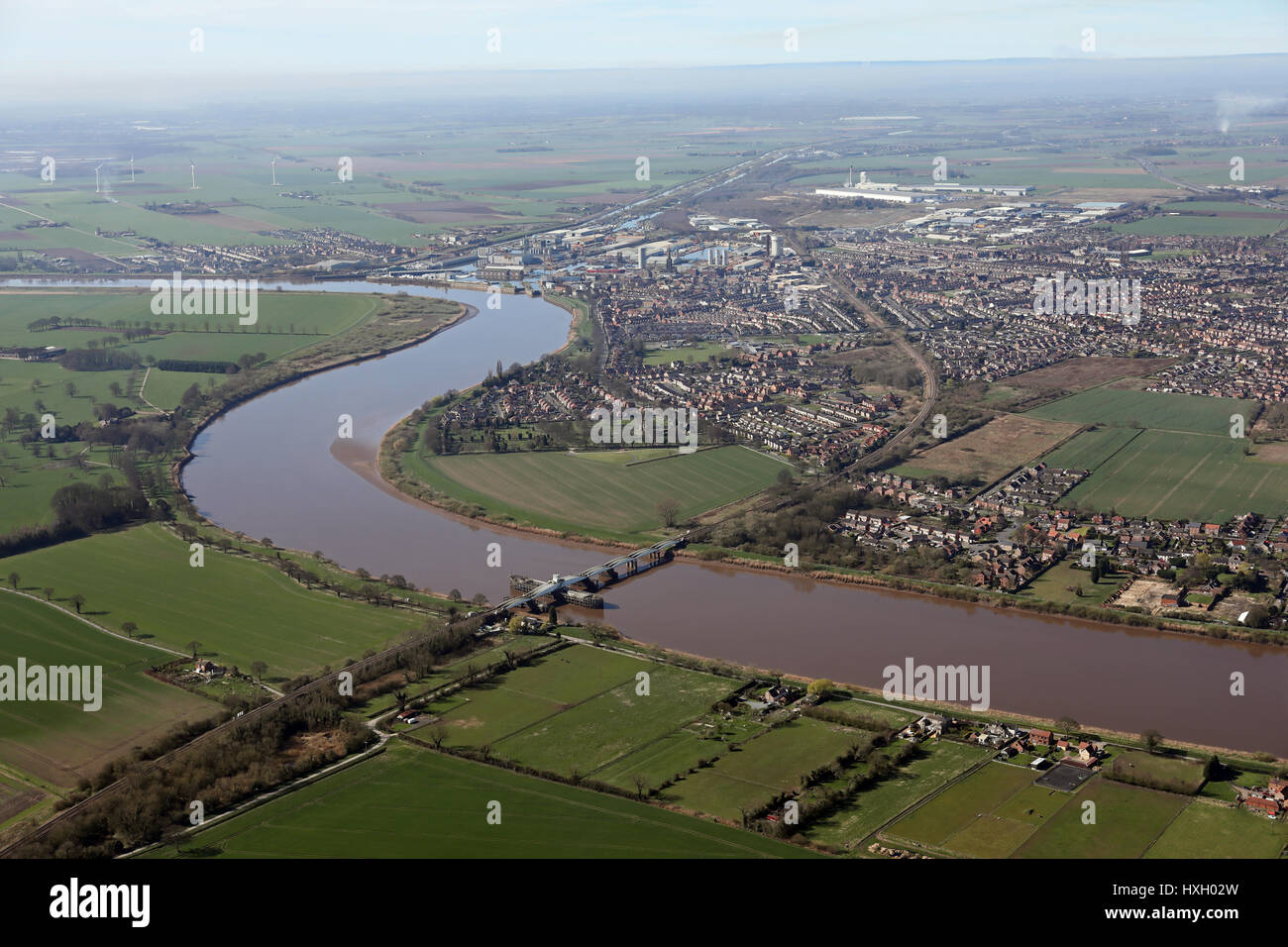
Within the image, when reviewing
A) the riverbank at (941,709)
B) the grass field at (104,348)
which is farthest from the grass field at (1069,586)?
the grass field at (104,348)

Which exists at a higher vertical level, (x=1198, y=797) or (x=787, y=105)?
(x=787, y=105)

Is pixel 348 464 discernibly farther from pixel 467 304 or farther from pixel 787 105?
pixel 787 105

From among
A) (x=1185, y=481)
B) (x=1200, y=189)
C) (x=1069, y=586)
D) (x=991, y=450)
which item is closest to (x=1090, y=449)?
(x=991, y=450)

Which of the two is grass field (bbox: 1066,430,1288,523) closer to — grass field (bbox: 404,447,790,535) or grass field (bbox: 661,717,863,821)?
grass field (bbox: 404,447,790,535)

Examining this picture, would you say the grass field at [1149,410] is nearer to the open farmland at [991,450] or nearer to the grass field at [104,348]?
the open farmland at [991,450]

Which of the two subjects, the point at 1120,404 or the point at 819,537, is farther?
the point at 1120,404

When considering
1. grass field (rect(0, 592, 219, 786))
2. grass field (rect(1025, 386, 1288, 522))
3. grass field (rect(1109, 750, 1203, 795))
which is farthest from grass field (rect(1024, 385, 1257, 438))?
grass field (rect(0, 592, 219, 786))

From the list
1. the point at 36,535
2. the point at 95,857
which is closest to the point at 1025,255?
the point at 36,535
